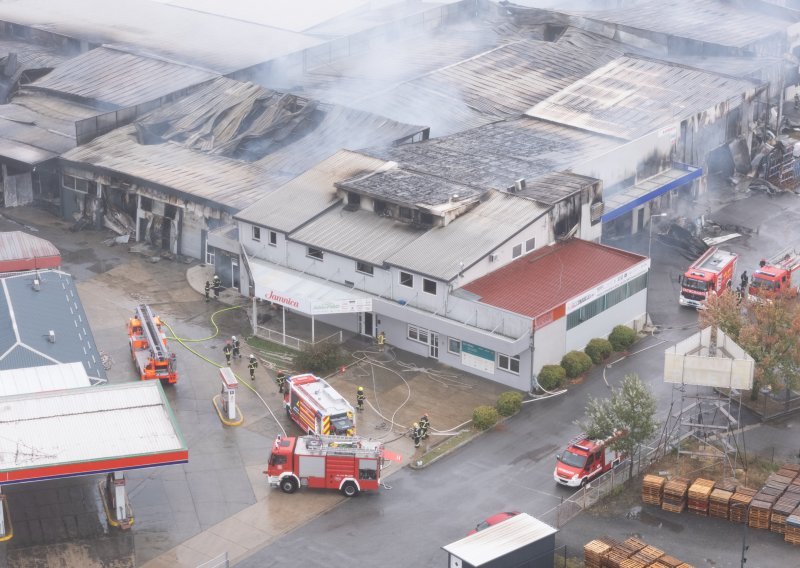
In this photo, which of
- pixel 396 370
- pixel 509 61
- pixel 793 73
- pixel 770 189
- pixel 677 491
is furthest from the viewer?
pixel 793 73

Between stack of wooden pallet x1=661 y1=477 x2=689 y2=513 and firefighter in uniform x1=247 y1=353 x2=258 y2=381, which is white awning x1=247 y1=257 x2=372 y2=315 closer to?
firefighter in uniform x1=247 y1=353 x2=258 y2=381

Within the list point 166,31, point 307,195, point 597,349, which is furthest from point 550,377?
point 166,31

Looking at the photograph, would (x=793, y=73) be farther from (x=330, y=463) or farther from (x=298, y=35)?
(x=330, y=463)

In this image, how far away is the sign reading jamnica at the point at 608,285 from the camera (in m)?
68.6

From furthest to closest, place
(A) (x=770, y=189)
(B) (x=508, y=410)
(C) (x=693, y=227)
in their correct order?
Result: (A) (x=770, y=189) < (C) (x=693, y=227) < (B) (x=508, y=410)

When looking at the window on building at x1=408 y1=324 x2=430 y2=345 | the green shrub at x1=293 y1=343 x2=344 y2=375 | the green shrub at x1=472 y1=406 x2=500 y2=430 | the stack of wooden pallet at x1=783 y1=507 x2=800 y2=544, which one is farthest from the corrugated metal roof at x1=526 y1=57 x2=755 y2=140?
the stack of wooden pallet at x1=783 y1=507 x2=800 y2=544

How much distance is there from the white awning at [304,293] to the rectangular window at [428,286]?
3081 millimetres

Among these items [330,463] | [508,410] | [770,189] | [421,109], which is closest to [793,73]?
[770,189]

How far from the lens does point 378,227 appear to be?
74.1 metres

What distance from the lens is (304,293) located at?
7200cm

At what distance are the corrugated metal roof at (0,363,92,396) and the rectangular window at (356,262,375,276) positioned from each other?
1760 centimetres

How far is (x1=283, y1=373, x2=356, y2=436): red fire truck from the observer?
60750 millimetres

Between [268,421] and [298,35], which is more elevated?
[298,35]

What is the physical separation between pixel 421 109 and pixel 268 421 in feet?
119
